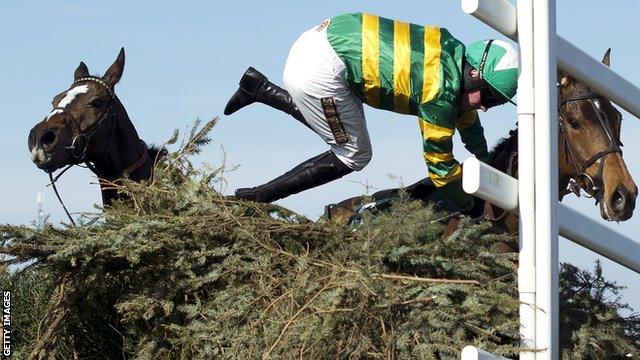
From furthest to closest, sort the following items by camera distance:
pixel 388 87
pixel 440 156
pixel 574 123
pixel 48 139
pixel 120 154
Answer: pixel 120 154 → pixel 48 139 → pixel 574 123 → pixel 388 87 → pixel 440 156

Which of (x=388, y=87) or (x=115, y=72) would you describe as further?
(x=115, y=72)

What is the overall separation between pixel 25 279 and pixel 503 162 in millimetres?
2397

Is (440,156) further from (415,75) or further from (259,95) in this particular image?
(259,95)

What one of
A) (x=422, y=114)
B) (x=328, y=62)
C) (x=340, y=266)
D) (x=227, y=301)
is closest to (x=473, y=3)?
(x=340, y=266)

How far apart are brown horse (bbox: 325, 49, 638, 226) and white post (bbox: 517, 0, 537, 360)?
6.40 ft

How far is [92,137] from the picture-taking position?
7.08 meters

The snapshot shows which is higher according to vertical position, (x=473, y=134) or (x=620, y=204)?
(x=473, y=134)

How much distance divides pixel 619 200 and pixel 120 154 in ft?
A: 9.40

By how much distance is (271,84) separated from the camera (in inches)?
249

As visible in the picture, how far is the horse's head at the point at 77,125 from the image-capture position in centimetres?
684

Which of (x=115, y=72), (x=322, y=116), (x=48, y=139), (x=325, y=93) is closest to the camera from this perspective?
(x=325, y=93)

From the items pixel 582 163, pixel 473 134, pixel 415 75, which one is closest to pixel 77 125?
pixel 473 134

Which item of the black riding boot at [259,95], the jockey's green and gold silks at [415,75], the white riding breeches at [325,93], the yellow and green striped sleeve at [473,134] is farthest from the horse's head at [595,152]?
the black riding boot at [259,95]

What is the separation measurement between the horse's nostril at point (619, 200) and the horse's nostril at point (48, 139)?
296 cm
